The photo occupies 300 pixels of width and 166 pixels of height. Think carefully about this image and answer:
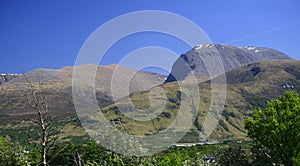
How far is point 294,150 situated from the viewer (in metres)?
44.2

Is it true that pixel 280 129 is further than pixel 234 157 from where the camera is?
No

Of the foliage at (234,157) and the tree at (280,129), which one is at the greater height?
the tree at (280,129)

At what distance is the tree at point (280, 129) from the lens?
146ft

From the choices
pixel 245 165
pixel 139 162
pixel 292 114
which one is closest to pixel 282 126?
pixel 292 114

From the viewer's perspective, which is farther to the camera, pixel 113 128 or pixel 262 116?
pixel 262 116

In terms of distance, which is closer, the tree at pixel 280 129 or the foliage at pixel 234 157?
the tree at pixel 280 129

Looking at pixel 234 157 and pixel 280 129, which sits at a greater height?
pixel 280 129

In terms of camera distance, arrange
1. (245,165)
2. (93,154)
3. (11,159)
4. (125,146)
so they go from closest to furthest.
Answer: (125,146) → (245,165) → (11,159) → (93,154)

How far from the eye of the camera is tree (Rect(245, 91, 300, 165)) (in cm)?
4447

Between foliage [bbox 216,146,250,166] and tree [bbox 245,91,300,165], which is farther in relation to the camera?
foliage [bbox 216,146,250,166]

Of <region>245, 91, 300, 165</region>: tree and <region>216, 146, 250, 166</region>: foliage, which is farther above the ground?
<region>245, 91, 300, 165</region>: tree

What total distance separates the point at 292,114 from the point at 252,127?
591 cm

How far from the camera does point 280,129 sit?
4488 cm

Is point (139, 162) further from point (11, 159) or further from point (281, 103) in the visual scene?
point (11, 159)
